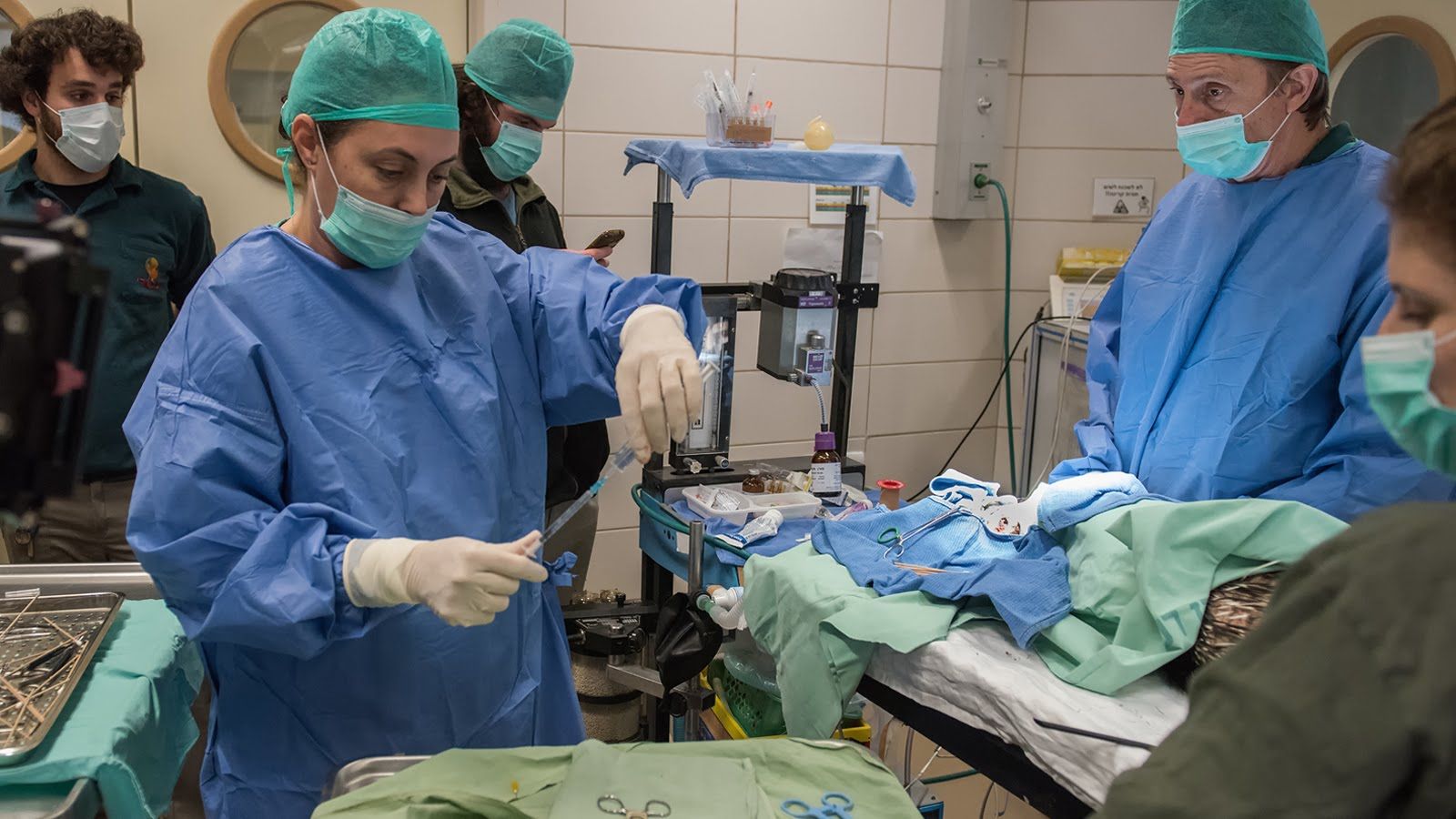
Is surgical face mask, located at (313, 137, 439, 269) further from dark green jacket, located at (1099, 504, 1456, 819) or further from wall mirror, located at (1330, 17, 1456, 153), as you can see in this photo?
wall mirror, located at (1330, 17, 1456, 153)

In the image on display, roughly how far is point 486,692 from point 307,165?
71 cm

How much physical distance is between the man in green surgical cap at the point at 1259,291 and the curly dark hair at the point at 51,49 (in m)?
2.24

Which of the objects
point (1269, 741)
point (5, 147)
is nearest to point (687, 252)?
point (5, 147)

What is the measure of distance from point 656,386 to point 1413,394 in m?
0.81

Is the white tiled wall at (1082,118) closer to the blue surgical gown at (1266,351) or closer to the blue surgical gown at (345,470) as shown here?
the blue surgical gown at (1266,351)

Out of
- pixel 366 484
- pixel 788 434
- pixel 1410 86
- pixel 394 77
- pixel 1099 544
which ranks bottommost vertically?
pixel 788 434

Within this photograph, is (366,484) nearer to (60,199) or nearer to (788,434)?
(60,199)

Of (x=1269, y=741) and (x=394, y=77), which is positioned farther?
(x=394, y=77)

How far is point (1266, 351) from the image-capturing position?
1.78 meters

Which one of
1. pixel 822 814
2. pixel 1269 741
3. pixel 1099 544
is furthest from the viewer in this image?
pixel 1099 544

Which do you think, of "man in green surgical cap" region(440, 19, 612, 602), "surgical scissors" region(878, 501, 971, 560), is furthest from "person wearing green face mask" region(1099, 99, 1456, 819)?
"man in green surgical cap" region(440, 19, 612, 602)

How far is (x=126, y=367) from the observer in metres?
2.64

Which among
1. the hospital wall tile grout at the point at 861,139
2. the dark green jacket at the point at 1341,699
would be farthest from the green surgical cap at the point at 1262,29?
the hospital wall tile grout at the point at 861,139

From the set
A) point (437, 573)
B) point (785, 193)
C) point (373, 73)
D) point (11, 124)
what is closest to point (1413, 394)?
point (437, 573)
